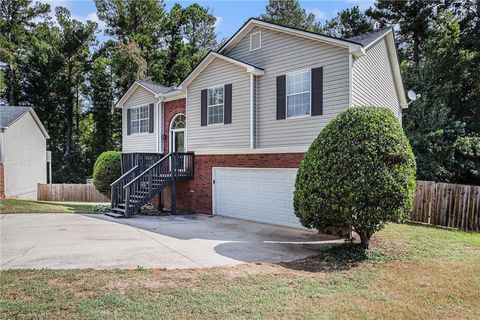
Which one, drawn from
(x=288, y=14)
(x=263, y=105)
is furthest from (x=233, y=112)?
(x=288, y=14)

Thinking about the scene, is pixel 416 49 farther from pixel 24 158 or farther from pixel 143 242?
pixel 24 158

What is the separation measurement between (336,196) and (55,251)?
227 inches

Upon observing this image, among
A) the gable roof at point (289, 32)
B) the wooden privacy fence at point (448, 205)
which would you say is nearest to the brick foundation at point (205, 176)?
the gable roof at point (289, 32)

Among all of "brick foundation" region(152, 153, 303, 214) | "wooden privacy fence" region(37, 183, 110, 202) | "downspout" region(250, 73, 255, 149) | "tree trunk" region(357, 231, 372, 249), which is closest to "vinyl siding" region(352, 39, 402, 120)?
"brick foundation" region(152, 153, 303, 214)

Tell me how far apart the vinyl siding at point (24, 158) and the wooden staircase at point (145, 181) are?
1172cm

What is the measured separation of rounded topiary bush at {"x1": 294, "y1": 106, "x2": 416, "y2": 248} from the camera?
670 centimetres

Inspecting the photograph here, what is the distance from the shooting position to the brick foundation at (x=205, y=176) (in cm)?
1097

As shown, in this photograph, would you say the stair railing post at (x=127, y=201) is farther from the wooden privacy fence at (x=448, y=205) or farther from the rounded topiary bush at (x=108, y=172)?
the wooden privacy fence at (x=448, y=205)

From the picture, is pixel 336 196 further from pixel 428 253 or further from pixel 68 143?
pixel 68 143

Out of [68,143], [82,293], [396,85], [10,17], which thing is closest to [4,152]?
[68,143]

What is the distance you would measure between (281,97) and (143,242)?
6416mm

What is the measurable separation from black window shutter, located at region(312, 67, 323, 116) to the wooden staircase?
533 cm

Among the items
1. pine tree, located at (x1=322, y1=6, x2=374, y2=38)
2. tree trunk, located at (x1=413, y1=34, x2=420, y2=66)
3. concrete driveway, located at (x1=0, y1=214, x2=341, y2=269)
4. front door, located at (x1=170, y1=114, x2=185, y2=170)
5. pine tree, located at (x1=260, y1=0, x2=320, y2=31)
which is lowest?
concrete driveway, located at (x1=0, y1=214, x2=341, y2=269)

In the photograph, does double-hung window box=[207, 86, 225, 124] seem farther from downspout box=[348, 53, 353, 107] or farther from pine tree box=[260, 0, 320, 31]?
pine tree box=[260, 0, 320, 31]
